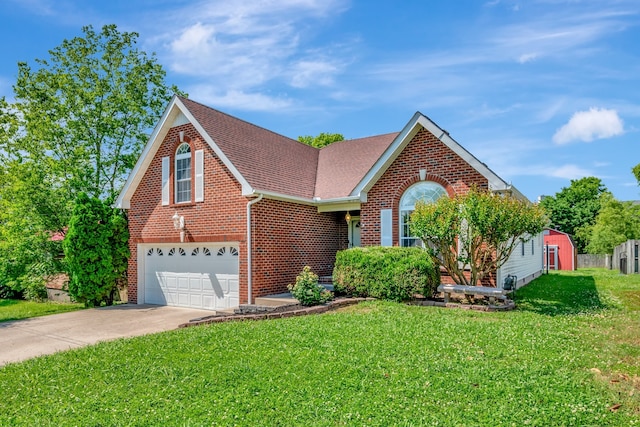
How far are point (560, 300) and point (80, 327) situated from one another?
1347cm

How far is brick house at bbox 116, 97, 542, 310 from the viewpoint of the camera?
12508 mm

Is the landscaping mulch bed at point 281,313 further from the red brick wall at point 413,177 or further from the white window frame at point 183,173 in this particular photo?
the white window frame at point 183,173

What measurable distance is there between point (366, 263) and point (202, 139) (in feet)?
22.4

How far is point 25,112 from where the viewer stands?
19.2 m

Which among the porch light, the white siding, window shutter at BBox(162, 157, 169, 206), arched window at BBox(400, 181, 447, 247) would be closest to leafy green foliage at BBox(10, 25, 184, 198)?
window shutter at BBox(162, 157, 169, 206)

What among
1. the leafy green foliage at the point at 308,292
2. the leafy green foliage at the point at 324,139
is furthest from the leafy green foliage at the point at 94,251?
the leafy green foliage at the point at 324,139

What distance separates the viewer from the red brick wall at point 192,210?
1290 centimetres

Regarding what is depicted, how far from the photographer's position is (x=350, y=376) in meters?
5.53

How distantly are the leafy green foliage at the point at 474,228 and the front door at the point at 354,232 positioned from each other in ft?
13.5

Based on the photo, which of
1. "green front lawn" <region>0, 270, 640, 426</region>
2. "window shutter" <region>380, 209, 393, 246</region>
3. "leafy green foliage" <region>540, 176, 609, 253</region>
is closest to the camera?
"green front lawn" <region>0, 270, 640, 426</region>


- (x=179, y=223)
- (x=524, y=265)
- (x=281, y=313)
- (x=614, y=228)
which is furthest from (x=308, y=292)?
(x=614, y=228)

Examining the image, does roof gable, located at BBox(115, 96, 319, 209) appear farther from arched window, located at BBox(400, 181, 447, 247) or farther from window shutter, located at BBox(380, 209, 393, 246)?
arched window, located at BBox(400, 181, 447, 247)

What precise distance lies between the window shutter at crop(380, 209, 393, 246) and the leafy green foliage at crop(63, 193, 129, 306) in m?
9.61

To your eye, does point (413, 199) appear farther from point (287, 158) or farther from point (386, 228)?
point (287, 158)
